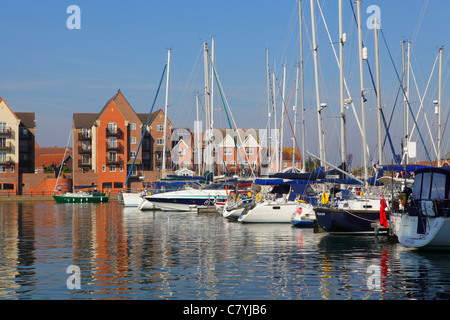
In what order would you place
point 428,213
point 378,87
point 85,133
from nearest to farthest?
point 428,213 < point 378,87 < point 85,133

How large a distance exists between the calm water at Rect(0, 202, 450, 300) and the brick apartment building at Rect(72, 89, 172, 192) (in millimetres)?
76039

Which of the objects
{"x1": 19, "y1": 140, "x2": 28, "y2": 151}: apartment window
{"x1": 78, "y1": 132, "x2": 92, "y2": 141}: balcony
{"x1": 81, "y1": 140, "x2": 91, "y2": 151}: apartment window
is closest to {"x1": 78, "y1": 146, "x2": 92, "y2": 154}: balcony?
{"x1": 81, "y1": 140, "x2": 91, "y2": 151}: apartment window

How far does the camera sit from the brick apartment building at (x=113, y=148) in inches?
4411

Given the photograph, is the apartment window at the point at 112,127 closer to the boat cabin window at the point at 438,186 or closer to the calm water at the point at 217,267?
the calm water at the point at 217,267

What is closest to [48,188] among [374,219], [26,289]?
[374,219]

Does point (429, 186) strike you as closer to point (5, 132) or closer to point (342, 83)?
point (342, 83)

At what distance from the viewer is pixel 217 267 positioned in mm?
22406

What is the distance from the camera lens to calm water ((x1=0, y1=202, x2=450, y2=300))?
1756 cm

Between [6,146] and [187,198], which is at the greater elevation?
[6,146]

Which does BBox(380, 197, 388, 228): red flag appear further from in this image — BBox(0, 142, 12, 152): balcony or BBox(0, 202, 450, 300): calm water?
BBox(0, 142, 12, 152): balcony

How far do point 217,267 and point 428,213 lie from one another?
898 centimetres

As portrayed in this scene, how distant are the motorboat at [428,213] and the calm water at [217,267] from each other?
61 centimetres

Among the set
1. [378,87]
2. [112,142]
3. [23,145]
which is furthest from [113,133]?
[378,87]
